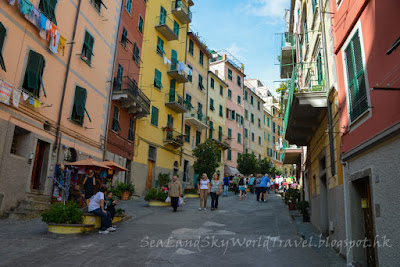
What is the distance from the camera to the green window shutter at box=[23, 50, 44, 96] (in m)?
12.6

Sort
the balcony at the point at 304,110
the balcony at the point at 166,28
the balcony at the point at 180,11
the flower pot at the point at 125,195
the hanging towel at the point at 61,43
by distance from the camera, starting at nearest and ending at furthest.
→ the balcony at the point at 304,110, the hanging towel at the point at 61,43, the flower pot at the point at 125,195, the balcony at the point at 166,28, the balcony at the point at 180,11

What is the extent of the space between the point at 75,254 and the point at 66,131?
939cm

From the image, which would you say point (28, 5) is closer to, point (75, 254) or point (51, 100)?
point (51, 100)

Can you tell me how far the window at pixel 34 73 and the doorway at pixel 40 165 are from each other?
7.17ft

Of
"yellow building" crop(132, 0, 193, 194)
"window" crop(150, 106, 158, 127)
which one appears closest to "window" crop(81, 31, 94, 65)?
"yellow building" crop(132, 0, 193, 194)

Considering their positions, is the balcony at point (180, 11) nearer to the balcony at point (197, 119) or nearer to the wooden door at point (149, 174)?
the balcony at point (197, 119)

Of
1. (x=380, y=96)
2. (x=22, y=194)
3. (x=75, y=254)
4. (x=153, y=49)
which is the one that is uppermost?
(x=153, y=49)

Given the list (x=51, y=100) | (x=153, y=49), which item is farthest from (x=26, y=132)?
(x=153, y=49)

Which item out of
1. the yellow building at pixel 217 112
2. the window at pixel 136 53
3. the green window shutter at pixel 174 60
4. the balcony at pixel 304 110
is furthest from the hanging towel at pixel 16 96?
the yellow building at pixel 217 112

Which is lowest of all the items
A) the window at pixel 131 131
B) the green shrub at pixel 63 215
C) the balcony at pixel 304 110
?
the green shrub at pixel 63 215

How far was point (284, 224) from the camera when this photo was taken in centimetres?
→ 1195

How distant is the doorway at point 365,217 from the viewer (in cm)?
680

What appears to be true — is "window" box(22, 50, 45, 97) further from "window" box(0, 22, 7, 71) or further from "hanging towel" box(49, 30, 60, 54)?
"window" box(0, 22, 7, 71)

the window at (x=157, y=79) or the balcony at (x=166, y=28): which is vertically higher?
the balcony at (x=166, y=28)
